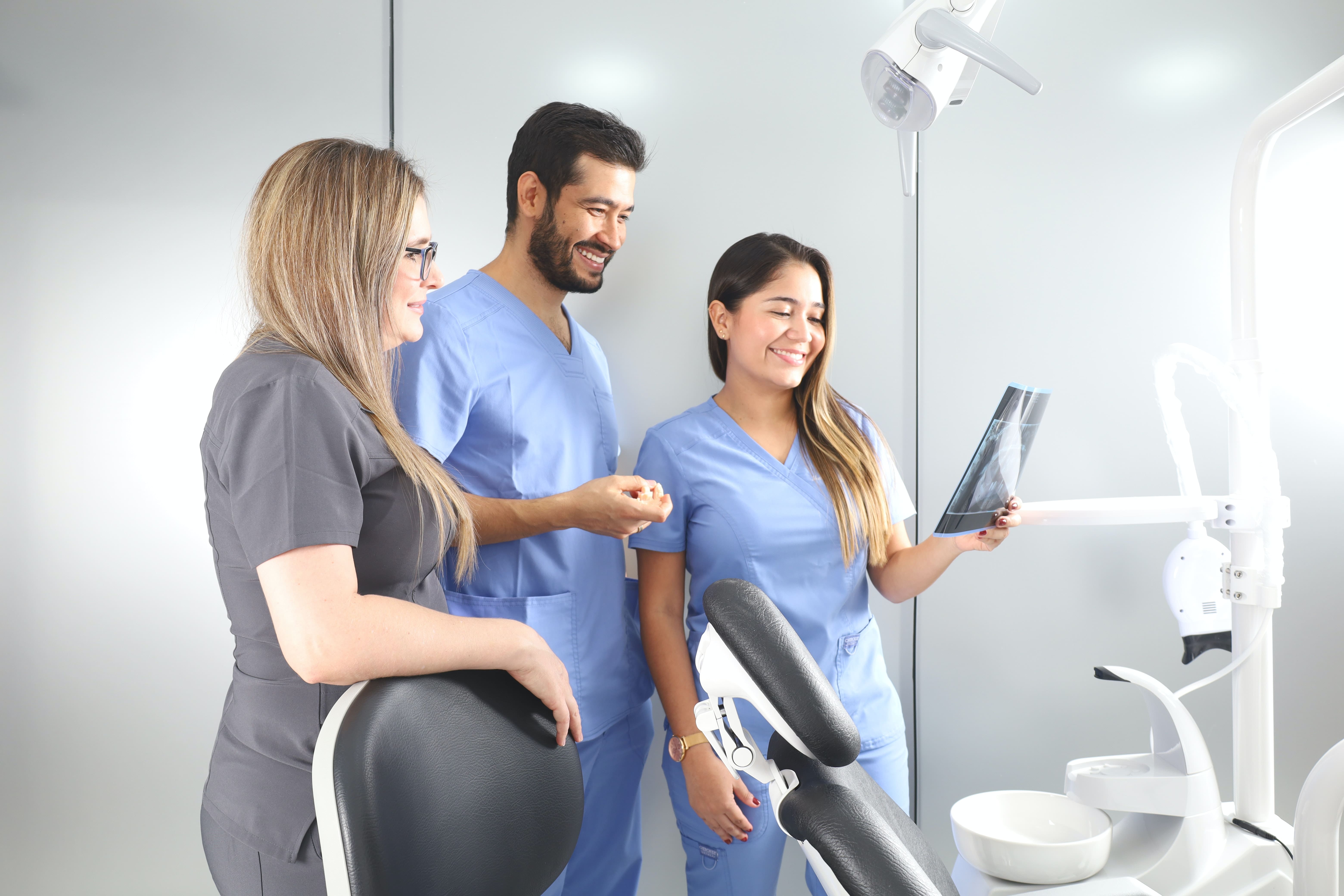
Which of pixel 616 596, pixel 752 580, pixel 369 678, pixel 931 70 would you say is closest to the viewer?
pixel 369 678

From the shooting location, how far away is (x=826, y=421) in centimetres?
146

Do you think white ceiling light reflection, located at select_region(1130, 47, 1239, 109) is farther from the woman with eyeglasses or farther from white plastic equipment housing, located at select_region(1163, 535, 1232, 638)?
the woman with eyeglasses

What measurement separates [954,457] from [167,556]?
5.54ft

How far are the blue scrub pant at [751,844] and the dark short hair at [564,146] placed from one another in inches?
43.1

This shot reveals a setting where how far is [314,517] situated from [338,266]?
0.30 m

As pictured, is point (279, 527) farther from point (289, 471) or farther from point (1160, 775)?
point (1160, 775)

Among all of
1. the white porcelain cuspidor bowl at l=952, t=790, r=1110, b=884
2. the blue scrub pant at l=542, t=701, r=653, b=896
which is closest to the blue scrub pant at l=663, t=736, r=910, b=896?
the blue scrub pant at l=542, t=701, r=653, b=896

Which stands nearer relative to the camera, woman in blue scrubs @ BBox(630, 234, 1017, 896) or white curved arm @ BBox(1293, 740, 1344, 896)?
white curved arm @ BBox(1293, 740, 1344, 896)

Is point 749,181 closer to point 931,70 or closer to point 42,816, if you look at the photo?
point 931,70

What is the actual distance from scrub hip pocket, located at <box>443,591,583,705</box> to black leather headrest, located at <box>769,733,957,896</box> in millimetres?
603

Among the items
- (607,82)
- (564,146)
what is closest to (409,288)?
(564,146)

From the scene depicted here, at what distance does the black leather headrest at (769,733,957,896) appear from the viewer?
0.60 metres

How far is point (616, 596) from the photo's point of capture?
1434mm

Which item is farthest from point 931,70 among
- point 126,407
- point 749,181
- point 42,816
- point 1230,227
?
point 42,816
